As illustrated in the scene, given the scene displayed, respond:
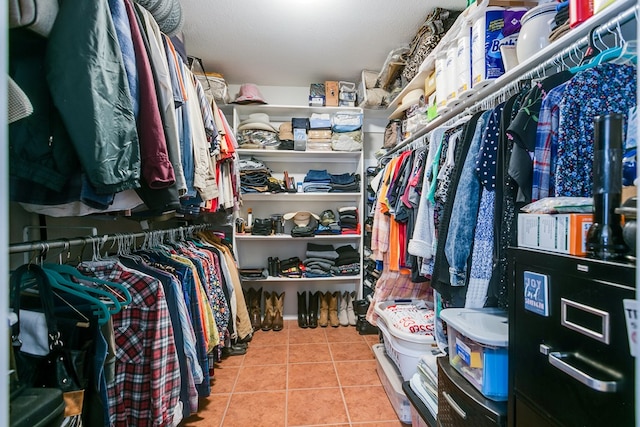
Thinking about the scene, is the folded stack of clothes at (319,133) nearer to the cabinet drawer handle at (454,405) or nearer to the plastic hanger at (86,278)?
the plastic hanger at (86,278)

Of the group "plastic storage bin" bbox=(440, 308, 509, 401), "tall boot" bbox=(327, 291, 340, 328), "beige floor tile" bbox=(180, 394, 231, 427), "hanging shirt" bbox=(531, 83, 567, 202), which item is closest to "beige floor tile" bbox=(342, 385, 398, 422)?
"beige floor tile" bbox=(180, 394, 231, 427)

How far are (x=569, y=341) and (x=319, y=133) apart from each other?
8.23ft

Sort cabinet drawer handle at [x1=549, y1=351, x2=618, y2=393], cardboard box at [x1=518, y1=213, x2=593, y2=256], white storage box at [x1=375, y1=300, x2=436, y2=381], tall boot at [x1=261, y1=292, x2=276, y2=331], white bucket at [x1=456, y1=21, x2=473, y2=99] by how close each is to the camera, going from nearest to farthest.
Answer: cabinet drawer handle at [x1=549, y1=351, x2=618, y2=393]
cardboard box at [x1=518, y1=213, x2=593, y2=256]
white bucket at [x1=456, y1=21, x2=473, y2=99]
white storage box at [x1=375, y1=300, x2=436, y2=381]
tall boot at [x1=261, y1=292, x2=276, y2=331]

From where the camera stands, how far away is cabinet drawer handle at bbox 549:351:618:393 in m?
0.46

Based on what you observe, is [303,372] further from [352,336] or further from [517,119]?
[517,119]

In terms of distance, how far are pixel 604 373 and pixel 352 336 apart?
7.51 ft

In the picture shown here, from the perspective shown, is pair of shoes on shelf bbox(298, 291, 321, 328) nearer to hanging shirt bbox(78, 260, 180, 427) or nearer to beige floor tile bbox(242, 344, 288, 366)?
beige floor tile bbox(242, 344, 288, 366)

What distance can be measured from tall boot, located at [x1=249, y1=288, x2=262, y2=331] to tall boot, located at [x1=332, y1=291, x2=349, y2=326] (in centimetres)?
77

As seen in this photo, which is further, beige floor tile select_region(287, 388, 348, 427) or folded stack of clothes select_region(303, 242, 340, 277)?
folded stack of clothes select_region(303, 242, 340, 277)

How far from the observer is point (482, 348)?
33.4 inches

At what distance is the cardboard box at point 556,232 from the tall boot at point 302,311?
241 cm

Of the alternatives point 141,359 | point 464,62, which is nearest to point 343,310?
point 141,359

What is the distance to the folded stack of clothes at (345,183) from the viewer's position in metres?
2.86

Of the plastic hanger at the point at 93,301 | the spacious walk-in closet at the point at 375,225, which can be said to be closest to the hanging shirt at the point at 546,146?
the spacious walk-in closet at the point at 375,225
